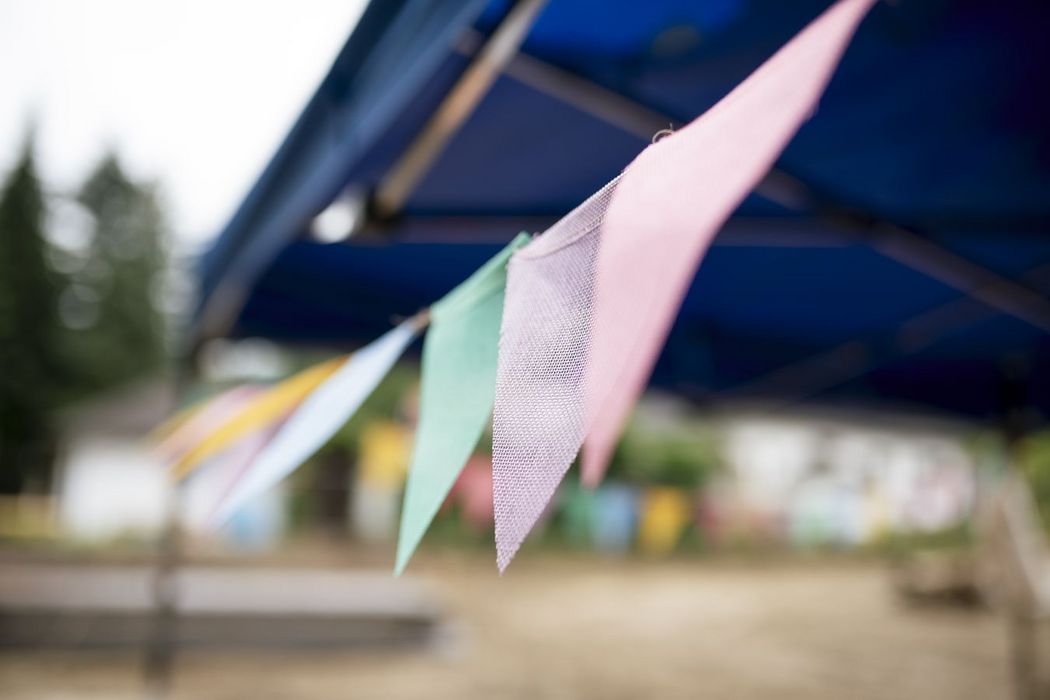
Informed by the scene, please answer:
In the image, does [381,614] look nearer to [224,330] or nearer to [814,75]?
[224,330]

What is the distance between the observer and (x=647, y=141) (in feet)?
6.15

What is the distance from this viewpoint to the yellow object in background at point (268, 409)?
1665 millimetres

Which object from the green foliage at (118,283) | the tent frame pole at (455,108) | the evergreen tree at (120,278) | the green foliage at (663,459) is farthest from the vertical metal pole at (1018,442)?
the evergreen tree at (120,278)

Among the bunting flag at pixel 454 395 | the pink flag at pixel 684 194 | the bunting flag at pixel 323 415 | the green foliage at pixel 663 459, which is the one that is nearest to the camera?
the pink flag at pixel 684 194

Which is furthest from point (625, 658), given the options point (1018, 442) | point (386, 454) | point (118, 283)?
point (118, 283)

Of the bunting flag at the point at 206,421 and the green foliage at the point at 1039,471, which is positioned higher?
the green foliage at the point at 1039,471

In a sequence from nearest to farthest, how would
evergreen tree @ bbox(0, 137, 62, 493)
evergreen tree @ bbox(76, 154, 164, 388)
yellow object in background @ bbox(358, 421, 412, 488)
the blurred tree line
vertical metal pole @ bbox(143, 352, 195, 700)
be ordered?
1. vertical metal pole @ bbox(143, 352, 195, 700)
2. yellow object in background @ bbox(358, 421, 412, 488)
3. evergreen tree @ bbox(0, 137, 62, 493)
4. the blurred tree line
5. evergreen tree @ bbox(76, 154, 164, 388)

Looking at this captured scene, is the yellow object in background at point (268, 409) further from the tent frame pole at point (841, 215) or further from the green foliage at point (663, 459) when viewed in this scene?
the green foliage at point (663, 459)

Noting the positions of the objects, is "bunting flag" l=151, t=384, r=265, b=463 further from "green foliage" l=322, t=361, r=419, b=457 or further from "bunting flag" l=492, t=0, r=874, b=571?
"green foliage" l=322, t=361, r=419, b=457

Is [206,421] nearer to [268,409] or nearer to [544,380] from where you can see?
[268,409]

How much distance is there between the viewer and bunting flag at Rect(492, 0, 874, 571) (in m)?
0.67

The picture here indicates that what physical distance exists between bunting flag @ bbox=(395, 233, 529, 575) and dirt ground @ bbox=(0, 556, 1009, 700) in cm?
365

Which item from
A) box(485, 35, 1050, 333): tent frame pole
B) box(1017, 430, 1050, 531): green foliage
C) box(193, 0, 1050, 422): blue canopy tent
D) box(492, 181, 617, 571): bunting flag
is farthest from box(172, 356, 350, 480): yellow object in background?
box(1017, 430, 1050, 531): green foliage

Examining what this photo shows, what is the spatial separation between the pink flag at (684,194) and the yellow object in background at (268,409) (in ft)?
3.35
